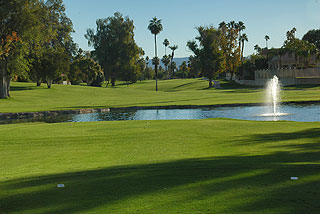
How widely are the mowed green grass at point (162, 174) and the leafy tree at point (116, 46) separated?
324 ft

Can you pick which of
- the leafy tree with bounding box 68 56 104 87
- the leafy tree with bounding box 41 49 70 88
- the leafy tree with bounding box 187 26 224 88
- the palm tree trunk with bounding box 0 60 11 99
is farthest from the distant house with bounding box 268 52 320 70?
the palm tree trunk with bounding box 0 60 11 99

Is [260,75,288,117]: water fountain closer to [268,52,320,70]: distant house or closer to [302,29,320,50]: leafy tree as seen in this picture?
[268,52,320,70]: distant house

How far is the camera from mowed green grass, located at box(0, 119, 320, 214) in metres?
6.67

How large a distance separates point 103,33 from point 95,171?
109781 millimetres

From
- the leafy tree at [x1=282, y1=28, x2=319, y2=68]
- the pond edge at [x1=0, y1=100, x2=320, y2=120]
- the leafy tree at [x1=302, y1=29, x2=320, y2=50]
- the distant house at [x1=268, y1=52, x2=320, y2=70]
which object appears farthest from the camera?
the leafy tree at [x1=302, y1=29, x2=320, y2=50]

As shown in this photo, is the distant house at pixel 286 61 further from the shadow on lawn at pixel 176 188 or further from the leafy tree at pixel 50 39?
the shadow on lawn at pixel 176 188

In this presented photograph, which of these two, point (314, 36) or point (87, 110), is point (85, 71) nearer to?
point (87, 110)

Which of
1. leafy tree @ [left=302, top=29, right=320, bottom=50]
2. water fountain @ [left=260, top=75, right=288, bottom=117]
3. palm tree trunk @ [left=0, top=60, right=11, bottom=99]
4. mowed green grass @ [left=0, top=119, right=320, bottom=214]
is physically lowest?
water fountain @ [left=260, top=75, right=288, bottom=117]

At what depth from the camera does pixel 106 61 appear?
11762 centimetres

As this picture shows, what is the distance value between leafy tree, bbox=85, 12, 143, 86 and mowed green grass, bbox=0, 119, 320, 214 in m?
98.7

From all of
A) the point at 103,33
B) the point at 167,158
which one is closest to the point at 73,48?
the point at 103,33

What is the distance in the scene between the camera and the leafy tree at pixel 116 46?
377ft

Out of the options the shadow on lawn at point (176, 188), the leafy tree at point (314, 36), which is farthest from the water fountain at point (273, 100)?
the leafy tree at point (314, 36)

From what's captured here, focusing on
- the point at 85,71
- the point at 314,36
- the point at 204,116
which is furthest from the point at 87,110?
the point at 314,36
